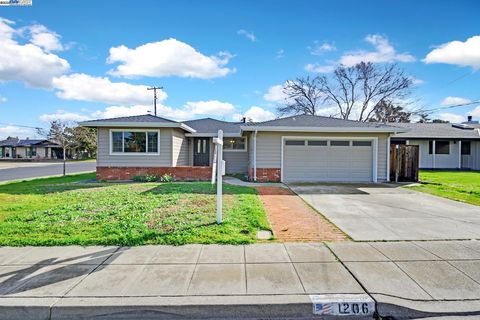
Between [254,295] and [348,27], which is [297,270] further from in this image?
[348,27]

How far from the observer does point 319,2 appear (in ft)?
35.2

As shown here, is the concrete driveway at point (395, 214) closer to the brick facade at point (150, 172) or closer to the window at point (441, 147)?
the brick facade at point (150, 172)

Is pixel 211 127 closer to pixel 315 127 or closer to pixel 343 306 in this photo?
pixel 315 127

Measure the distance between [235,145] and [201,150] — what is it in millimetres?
2256

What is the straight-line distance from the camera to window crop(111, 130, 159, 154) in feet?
43.8

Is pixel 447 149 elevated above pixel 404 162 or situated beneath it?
elevated above

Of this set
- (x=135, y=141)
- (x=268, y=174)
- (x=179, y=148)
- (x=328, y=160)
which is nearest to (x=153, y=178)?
(x=135, y=141)

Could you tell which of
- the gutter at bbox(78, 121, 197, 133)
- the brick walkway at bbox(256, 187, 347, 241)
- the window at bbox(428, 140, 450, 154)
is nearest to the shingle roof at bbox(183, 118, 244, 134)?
the gutter at bbox(78, 121, 197, 133)

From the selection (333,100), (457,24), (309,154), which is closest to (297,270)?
(309,154)

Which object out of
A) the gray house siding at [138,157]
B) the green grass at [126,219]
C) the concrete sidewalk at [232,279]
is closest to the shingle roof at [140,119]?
the gray house siding at [138,157]

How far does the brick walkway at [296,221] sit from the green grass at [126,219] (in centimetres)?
32

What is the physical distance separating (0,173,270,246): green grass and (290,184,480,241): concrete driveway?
1864 millimetres

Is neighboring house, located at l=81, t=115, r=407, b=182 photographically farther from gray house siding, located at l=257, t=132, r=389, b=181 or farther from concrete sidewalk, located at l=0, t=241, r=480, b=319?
concrete sidewalk, located at l=0, t=241, r=480, b=319

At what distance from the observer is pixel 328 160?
13172mm
